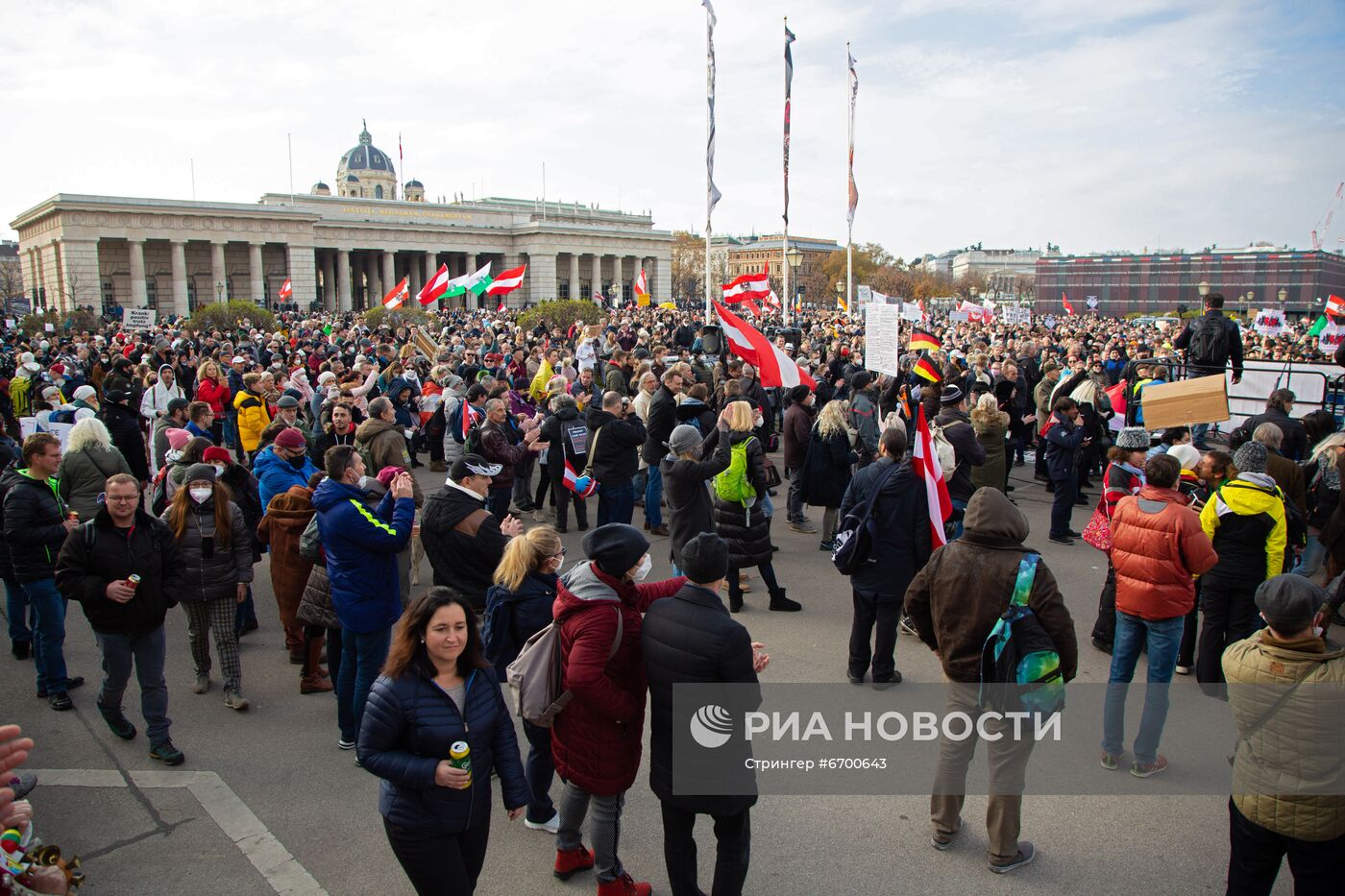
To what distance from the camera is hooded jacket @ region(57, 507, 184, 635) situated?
16.1 ft

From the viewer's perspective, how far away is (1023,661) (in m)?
3.87

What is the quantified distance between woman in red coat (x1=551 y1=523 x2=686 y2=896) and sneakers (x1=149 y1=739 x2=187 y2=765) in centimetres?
277

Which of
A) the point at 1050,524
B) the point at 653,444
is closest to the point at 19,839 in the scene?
the point at 653,444

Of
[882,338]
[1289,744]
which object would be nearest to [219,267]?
[882,338]

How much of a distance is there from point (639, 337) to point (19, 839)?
79.4 ft

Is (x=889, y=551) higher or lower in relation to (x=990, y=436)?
lower

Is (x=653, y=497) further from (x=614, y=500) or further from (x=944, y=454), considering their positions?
(x=944, y=454)

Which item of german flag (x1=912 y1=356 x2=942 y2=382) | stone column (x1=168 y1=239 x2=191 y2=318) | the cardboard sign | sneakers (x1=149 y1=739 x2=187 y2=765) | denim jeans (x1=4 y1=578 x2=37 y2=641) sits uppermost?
stone column (x1=168 y1=239 x2=191 y2=318)

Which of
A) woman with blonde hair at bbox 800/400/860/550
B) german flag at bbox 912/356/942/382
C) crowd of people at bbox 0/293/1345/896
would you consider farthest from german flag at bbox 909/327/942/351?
woman with blonde hair at bbox 800/400/860/550

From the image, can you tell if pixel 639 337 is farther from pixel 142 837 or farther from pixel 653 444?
pixel 142 837

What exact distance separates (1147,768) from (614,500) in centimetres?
557

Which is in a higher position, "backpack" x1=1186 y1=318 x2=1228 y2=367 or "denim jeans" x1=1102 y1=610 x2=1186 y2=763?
"backpack" x1=1186 y1=318 x2=1228 y2=367

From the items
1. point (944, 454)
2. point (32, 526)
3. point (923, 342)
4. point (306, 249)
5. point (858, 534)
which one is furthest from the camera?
point (306, 249)

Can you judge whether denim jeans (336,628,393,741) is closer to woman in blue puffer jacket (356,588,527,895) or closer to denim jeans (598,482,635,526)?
woman in blue puffer jacket (356,588,527,895)
